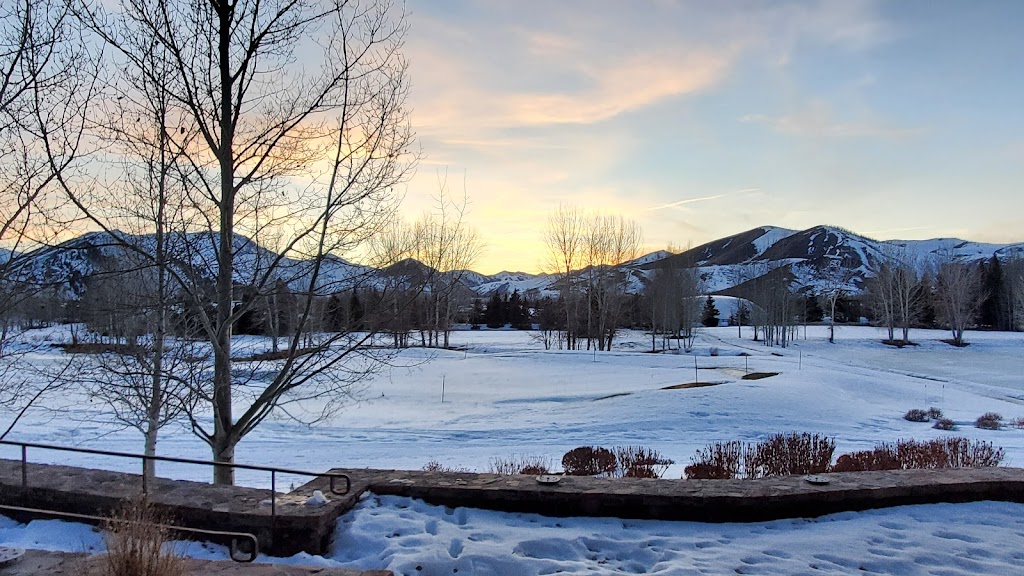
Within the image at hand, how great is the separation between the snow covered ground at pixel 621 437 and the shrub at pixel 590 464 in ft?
4.23

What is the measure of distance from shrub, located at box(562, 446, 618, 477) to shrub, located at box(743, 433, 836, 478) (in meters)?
2.33

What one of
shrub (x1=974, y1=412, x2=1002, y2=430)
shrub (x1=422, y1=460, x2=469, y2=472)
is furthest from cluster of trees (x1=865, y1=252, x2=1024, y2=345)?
shrub (x1=422, y1=460, x2=469, y2=472)

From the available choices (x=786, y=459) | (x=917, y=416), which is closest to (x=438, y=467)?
(x=786, y=459)

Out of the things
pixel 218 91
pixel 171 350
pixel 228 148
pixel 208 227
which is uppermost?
pixel 218 91

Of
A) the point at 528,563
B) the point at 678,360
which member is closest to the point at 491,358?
the point at 678,360

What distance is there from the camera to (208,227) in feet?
20.2

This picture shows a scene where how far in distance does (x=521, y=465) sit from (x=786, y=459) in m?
4.72

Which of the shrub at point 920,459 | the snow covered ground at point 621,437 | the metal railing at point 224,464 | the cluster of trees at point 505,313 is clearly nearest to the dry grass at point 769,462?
the shrub at point 920,459

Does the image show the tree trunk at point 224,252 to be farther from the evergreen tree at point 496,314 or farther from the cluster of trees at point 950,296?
the evergreen tree at point 496,314

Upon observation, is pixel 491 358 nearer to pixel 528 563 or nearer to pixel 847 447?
pixel 847 447

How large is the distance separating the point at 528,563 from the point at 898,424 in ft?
57.4

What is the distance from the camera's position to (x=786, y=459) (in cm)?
1034

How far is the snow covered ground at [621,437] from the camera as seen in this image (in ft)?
12.7

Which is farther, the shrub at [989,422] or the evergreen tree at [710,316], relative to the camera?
the evergreen tree at [710,316]
